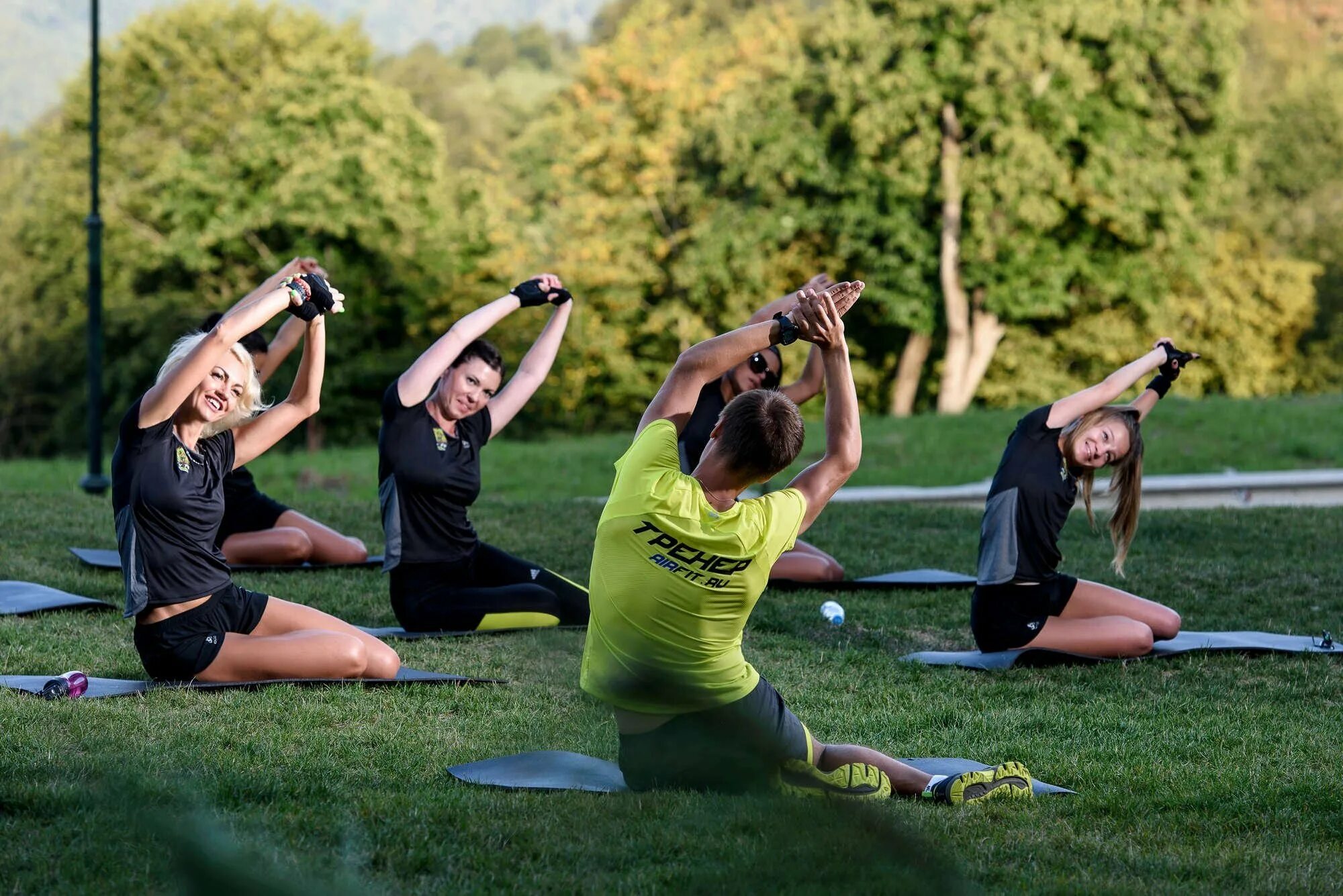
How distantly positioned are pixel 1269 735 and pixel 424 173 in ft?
94.7

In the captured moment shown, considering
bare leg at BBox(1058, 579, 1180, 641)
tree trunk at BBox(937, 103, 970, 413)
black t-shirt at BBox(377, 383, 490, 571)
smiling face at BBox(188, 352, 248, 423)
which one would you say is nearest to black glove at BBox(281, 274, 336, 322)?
smiling face at BBox(188, 352, 248, 423)

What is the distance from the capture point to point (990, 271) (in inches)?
1077

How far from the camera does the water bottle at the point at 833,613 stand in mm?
7801

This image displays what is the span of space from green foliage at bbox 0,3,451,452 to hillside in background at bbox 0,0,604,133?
107 cm

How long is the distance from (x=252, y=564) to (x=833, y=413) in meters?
5.90

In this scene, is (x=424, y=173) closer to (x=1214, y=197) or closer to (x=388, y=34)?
(x=388, y=34)

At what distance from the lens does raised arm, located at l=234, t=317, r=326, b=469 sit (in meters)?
5.41

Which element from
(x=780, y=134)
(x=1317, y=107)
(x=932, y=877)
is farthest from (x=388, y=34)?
(x=932, y=877)

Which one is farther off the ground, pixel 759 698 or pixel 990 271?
pixel 990 271

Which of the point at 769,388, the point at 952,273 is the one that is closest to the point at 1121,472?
the point at 769,388

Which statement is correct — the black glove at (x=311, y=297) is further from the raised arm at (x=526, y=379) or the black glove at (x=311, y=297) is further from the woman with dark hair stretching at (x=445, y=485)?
the raised arm at (x=526, y=379)

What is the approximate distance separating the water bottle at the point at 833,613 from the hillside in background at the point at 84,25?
5.54 meters

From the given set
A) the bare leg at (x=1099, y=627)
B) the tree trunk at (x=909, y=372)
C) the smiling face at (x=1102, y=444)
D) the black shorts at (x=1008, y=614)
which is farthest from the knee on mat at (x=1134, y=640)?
the tree trunk at (x=909, y=372)

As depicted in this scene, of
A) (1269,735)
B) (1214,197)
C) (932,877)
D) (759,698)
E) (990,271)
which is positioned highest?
(1214,197)
